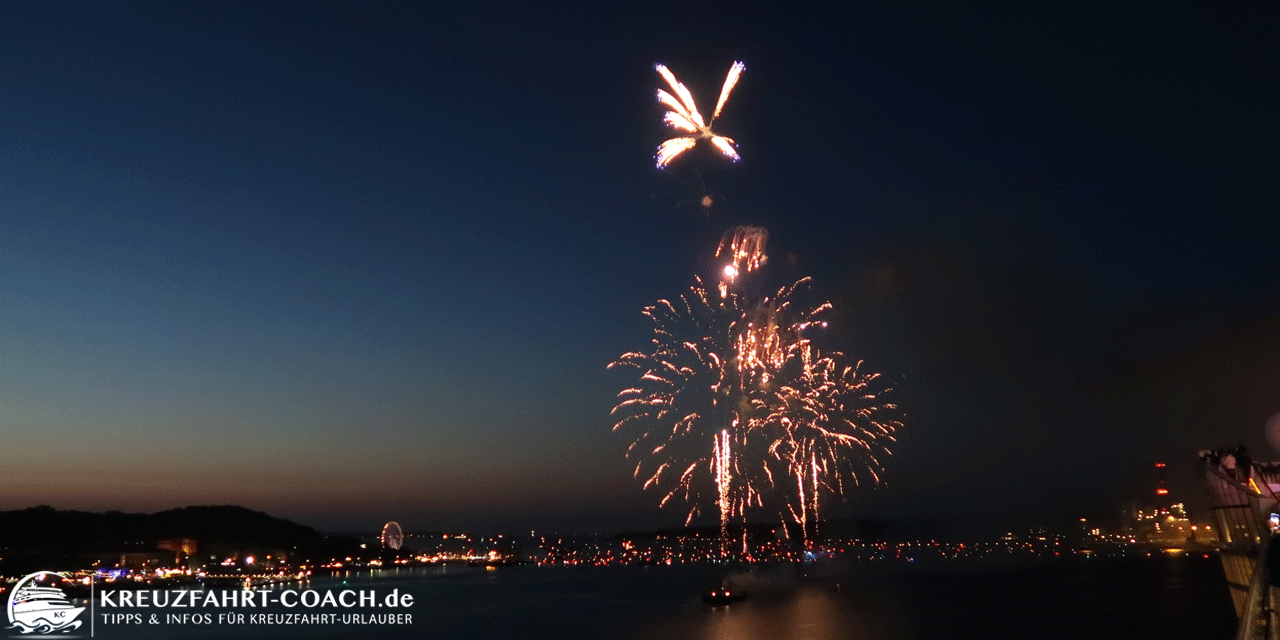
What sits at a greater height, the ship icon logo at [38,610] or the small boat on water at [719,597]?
the ship icon logo at [38,610]

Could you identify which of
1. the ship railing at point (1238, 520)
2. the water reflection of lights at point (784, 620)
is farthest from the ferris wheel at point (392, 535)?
the ship railing at point (1238, 520)

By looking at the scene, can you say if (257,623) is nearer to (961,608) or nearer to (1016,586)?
(961,608)

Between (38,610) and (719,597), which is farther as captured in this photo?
(719,597)

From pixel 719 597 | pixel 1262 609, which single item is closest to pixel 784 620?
pixel 719 597

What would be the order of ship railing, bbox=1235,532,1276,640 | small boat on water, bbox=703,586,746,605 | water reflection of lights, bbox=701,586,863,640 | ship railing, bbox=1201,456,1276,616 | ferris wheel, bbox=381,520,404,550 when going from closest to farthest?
1. ship railing, bbox=1235,532,1276,640
2. ship railing, bbox=1201,456,1276,616
3. water reflection of lights, bbox=701,586,863,640
4. small boat on water, bbox=703,586,746,605
5. ferris wheel, bbox=381,520,404,550

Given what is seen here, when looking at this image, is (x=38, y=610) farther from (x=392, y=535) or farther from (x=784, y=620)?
(x=392, y=535)

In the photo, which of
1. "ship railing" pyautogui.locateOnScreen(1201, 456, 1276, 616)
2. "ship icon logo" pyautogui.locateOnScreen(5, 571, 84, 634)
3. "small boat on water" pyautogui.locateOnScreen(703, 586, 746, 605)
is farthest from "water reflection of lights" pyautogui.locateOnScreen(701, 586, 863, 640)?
"ship railing" pyautogui.locateOnScreen(1201, 456, 1276, 616)

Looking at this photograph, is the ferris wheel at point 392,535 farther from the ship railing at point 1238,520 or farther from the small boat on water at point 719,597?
the ship railing at point 1238,520

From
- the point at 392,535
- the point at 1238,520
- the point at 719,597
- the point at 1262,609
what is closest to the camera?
the point at 1262,609

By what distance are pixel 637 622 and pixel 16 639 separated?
4177cm

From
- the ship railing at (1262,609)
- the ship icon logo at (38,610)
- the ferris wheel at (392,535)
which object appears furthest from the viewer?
the ferris wheel at (392,535)

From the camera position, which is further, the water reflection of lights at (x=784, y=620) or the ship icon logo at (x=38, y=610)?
the water reflection of lights at (x=784, y=620)

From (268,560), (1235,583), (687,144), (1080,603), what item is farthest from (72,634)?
(268,560)

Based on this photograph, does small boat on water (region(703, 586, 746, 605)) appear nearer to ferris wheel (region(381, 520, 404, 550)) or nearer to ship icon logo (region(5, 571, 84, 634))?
ship icon logo (region(5, 571, 84, 634))
